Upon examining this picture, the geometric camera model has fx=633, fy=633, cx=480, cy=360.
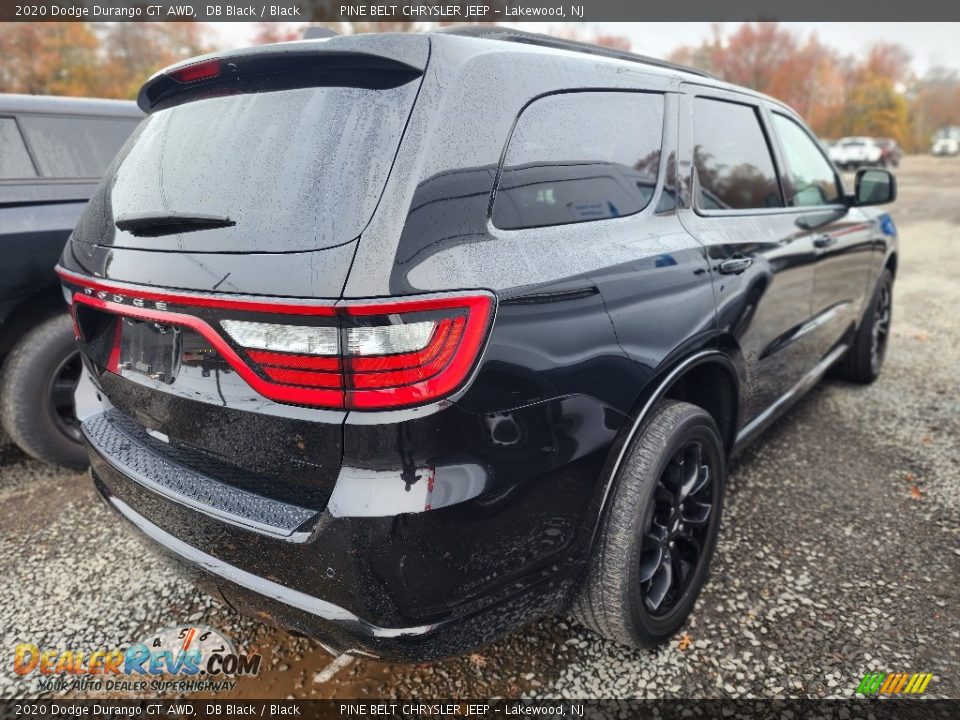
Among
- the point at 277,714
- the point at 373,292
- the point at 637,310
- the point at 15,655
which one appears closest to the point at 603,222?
the point at 637,310

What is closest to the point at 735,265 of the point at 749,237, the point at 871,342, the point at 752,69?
the point at 749,237

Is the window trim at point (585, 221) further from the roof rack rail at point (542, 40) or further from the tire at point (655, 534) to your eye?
the tire at point (655, 534)

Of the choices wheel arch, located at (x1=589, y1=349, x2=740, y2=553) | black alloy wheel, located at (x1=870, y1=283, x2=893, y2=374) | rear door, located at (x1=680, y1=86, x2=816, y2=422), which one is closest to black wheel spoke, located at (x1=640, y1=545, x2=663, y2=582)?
wheel arch, located at (x1=589, y1=349, x2=740, y2=553)

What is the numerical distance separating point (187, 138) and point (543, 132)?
0.98 meters

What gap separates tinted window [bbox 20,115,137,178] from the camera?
340 centimetres

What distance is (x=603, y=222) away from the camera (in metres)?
1.83

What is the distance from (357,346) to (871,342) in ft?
13.7

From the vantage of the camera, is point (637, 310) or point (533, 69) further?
point (637, 310)

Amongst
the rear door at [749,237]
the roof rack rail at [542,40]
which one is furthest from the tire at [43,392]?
the rear door at [749,237]

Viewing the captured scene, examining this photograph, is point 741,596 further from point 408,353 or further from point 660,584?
point 408,353

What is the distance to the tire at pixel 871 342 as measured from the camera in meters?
4.20

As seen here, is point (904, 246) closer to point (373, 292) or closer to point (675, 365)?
point (675, 365)

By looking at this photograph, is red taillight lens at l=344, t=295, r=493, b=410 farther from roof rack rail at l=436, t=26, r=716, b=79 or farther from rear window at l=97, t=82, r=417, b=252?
roof rack rail at l=436, t=26, r=716, b=79

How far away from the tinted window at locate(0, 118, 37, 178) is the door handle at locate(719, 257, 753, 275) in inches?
134
